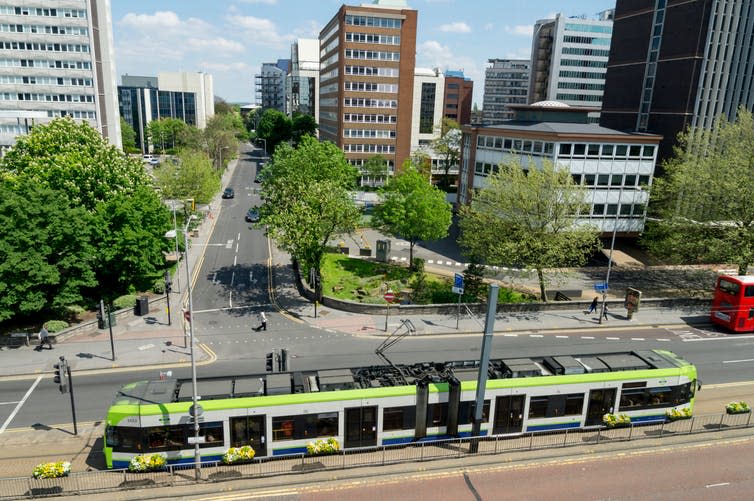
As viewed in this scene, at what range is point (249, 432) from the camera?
18938mm

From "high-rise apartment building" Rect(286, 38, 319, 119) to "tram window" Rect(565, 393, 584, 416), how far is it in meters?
127

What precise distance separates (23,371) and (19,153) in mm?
25076

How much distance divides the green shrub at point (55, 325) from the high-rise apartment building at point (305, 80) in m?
112

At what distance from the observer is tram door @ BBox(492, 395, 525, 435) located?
20641 mm

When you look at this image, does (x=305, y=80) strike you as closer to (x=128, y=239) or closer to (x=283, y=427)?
(x=128, y=239)

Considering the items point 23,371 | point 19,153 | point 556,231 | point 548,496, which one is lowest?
point 23,371

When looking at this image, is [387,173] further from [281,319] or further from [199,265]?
[281,319]

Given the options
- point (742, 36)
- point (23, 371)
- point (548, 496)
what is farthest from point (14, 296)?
point (742, 36)

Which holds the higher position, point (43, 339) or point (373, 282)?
point (373, 282)

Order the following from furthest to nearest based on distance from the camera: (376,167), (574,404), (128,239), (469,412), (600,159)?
(376,167) → (600,159) → (128,239) → (574,404) → (469,412)

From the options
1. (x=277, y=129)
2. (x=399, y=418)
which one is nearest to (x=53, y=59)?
(x=277, y=129)

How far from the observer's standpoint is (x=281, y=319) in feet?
123

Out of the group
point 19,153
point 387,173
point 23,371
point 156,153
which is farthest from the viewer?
point 156,153

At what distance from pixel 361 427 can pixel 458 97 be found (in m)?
176
